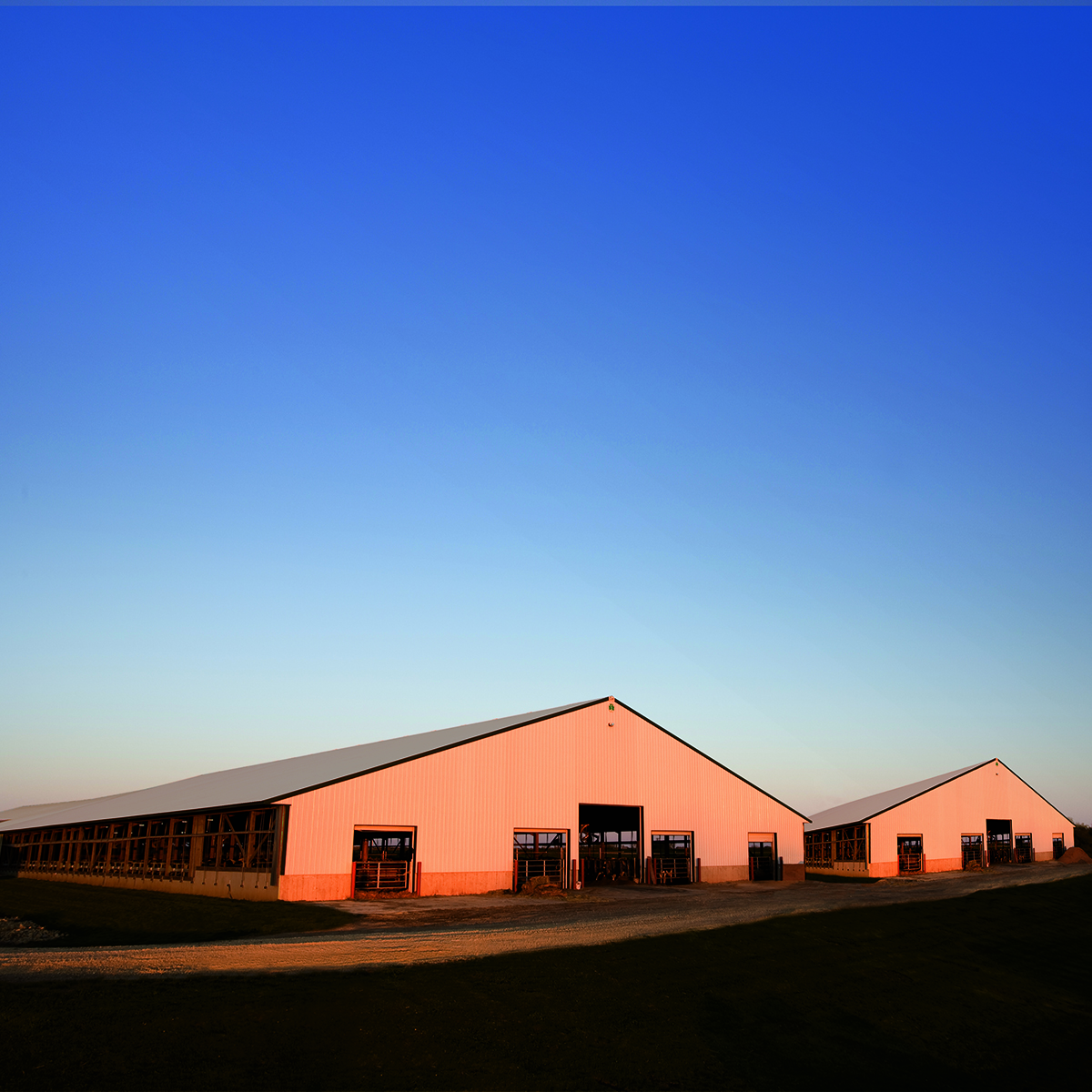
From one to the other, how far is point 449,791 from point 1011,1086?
30.6 meters

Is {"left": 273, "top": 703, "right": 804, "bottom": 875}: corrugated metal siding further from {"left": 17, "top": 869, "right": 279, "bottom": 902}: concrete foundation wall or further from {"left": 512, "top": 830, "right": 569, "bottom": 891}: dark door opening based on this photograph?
{"left": 17, "top": 869, "right": 279, "bottom": 902}: concrete foundation wall

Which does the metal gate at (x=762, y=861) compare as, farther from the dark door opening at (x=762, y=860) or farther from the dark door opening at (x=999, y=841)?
the dark door opening at (x=999, y=841)

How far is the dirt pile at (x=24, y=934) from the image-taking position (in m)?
25.3

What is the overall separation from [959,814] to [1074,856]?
13.3 m

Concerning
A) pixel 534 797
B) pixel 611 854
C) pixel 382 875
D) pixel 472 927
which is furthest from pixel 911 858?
pixel 472 927

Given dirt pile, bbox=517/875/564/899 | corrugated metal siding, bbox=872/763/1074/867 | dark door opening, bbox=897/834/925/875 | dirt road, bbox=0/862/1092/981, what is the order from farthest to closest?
dark door opening, bbox=897/834/925/875 < corrugated metal siding, bbox=872/763/1074/867 < dirt pile, bbox=517/875/564/899 < dirt road, bbox=0/862/1092/981

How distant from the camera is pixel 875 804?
81.9 metres

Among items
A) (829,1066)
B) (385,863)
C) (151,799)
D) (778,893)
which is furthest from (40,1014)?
(151,799)

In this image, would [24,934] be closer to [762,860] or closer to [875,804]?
[762,860]

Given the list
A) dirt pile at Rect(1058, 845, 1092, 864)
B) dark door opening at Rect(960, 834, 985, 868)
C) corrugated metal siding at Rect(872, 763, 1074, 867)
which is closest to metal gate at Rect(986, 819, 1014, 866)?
corrugated metal siding at Rect(872, 763, 1074, 867)

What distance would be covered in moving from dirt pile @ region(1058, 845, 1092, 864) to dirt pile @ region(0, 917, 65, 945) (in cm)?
7761

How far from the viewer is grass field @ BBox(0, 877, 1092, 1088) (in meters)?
14.5

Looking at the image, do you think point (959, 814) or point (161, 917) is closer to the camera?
point (161, 917)

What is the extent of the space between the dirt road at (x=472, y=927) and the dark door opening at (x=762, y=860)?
150 inches
